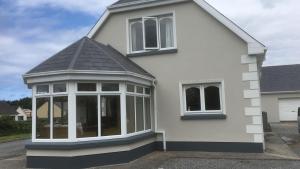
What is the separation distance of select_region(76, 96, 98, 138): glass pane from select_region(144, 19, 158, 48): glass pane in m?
4.31

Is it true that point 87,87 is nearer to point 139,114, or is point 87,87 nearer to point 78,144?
point 78,144

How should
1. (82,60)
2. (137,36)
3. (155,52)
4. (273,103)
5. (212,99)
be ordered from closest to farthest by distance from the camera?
(82,60), (212,99), (155,52), (137,36), (273,103)

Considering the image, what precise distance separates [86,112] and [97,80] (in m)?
1.11

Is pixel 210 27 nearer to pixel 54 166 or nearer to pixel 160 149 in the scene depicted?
pixel 160 149

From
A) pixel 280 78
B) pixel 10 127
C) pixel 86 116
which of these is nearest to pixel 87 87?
pixel 86 116

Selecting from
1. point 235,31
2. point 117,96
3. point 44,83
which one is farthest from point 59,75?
point 235,31

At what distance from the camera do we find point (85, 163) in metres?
11.0

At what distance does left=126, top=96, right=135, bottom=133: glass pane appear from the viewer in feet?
40.4

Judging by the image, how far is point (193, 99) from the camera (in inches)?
551

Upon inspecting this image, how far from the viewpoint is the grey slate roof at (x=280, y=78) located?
35.5 m

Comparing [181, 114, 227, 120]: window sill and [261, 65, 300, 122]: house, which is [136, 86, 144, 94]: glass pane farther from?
[261, 65, 300, 122]: house

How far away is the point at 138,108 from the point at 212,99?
295cm

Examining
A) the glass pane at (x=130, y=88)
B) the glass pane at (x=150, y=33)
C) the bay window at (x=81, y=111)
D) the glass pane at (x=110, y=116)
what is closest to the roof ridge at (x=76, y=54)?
the bay window at (x=81, y=111)

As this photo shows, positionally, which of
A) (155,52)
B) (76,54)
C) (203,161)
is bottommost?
(203,161)
